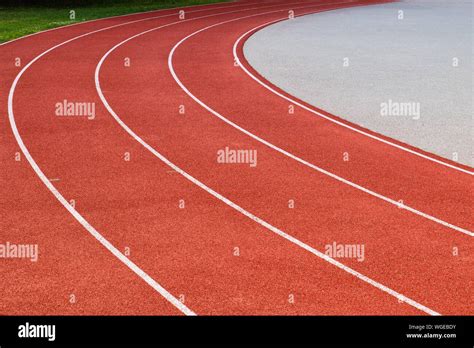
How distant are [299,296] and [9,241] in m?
3.76

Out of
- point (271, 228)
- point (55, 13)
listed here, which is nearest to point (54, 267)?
point (271, 228)

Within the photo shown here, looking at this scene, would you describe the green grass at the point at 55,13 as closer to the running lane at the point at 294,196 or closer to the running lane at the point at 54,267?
the running lane at the point at 294,196

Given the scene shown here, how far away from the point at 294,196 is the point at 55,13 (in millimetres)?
23643

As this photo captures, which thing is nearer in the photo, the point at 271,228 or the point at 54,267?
the point at 54,267

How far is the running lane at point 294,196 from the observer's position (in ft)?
25.0

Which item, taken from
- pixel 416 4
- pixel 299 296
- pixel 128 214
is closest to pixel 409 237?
pixel 299 296

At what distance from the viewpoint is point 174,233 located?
28.0 ft

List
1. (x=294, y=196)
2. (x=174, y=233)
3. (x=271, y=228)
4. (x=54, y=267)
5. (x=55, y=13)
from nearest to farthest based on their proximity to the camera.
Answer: (x=54, y=267), (x=174, y=233), (x=271, y=228), (x=294, y=196), (x=55, y=13)

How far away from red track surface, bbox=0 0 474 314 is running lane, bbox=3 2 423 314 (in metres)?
0.03

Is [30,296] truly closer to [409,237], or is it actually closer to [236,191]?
[236,191]

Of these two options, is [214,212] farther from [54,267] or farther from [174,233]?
[54,267]

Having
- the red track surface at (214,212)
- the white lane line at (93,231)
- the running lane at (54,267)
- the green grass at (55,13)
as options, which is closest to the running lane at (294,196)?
the red track surface at (214,212)

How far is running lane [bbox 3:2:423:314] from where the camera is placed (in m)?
6.99

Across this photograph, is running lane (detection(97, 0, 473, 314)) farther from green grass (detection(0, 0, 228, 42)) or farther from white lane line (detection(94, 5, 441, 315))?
green grass (detection(0, 0, 228, 42))
